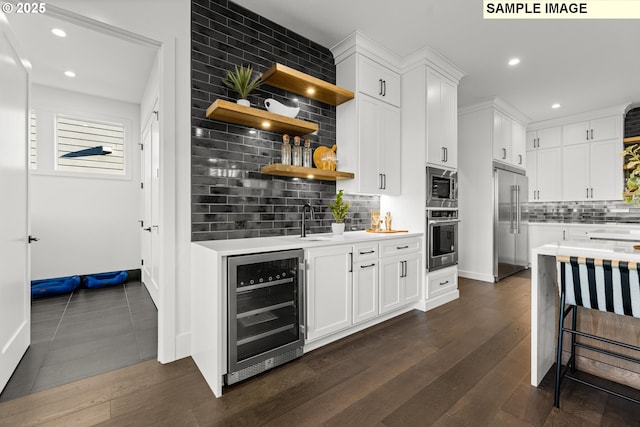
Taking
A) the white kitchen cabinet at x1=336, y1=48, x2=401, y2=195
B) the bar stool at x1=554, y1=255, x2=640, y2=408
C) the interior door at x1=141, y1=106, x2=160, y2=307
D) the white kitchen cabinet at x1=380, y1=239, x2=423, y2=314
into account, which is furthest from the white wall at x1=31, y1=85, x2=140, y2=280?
the bar stool at x1=554, y1=255, x2=640, y2=408

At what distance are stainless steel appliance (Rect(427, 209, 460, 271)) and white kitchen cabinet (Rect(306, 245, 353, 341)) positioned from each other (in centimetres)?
135

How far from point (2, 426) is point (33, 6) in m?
2.39

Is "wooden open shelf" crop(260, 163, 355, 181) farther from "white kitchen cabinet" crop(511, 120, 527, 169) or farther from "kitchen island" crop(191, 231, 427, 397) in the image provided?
"white kitchen cabinet" crop(511, 120, 527, 169)

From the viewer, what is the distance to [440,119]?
11.8 feet

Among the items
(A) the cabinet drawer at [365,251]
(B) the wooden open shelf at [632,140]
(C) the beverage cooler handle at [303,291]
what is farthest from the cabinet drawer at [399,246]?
(B) the wooden open shelf at [632,140]

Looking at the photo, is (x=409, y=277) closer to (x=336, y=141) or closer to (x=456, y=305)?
(x=456, y=305)

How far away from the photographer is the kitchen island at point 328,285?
6.01ft

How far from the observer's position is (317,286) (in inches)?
90.0

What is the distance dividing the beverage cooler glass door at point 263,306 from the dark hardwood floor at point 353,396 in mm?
187

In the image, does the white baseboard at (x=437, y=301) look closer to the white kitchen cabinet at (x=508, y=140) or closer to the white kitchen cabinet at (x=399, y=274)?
the white kitchen cabinet at (x=399, y=274)

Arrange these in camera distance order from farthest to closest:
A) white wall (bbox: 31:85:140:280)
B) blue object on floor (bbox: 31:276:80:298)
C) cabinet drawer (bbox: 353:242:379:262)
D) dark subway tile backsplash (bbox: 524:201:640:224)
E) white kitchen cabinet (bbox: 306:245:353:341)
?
1. dark subway tile backsplash (bbox: 524:201:640:224)
2. white wall (bbox: 31:85:140:280)
3. blue object on floor (bbox: 31:276:80:298)
4. cabinet drawer (bbox: 353:242:379:262)
5. white kitchen cabinet (bbox: 306:245:353:341)

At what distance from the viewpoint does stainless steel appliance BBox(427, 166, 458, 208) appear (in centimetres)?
344

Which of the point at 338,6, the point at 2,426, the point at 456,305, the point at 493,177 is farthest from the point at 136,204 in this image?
the point at 493,177

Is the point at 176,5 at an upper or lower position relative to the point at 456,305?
upper
